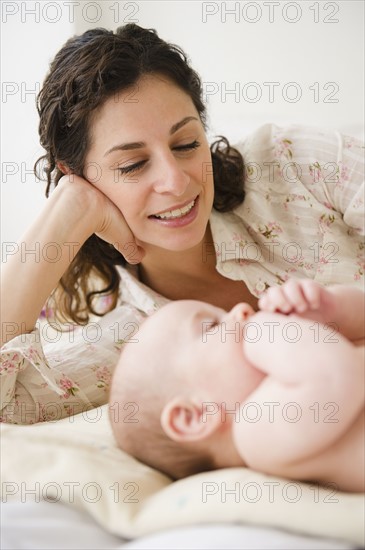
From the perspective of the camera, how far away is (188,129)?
1524 millimetres

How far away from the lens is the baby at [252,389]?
2.84 feet

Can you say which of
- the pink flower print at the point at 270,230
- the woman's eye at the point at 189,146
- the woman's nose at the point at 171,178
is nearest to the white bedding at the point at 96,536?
the woman's nose at the point at 171,178

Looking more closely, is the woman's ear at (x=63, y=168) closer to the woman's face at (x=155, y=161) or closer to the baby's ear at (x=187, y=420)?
the woman's face at (x=155, y=161)

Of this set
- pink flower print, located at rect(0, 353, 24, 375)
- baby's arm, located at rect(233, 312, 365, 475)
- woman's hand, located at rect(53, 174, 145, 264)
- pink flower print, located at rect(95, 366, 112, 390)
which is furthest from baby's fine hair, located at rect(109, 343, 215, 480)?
woman's hand, located at rect(53, 174, 145, 264)

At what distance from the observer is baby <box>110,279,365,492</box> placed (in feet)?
2.84

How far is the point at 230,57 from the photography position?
2703 millimetres

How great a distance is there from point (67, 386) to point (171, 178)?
0.51 meters

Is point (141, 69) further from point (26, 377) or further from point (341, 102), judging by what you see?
point (341, 102)

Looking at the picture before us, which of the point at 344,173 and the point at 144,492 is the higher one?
the point at 344,173

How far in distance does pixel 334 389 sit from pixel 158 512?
0.94ft

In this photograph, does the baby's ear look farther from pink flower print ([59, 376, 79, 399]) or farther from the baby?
pink flower print ([59, 376, 79, 399])

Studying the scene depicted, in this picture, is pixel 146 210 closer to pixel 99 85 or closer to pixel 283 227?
pixel 99 85

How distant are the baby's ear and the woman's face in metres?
0.63

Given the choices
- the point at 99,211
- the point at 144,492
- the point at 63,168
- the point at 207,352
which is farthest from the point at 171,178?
the point at 144,492
